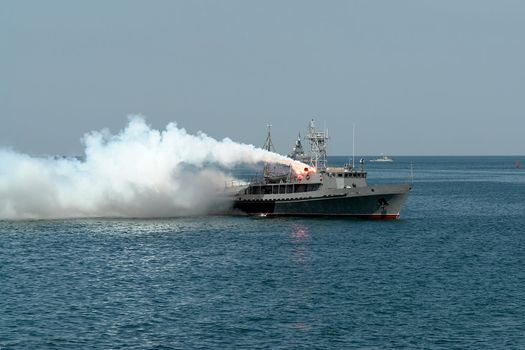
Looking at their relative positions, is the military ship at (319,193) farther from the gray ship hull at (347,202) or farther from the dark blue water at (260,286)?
the dark blue water at (260,286)

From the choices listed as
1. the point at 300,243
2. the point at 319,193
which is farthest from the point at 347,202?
the point at 300,243

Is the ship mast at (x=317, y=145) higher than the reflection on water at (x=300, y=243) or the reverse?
higher

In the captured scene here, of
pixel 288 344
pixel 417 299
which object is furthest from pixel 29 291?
pixel 417 299

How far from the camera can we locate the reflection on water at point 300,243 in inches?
3125

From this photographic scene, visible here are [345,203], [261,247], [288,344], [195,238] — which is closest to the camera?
[288,344]

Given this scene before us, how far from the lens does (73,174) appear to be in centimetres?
12038

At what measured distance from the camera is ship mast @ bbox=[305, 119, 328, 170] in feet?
400

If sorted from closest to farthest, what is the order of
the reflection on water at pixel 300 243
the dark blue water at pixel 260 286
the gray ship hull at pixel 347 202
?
the dark blue water at pixel 260 286 < the reflection on water at pixel 300 243 < the gray ship hull at pixel 347 202

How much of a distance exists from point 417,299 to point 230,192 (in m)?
68.8

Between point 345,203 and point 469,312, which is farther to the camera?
point 345,203

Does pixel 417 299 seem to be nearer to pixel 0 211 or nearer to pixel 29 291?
pixel 29 291

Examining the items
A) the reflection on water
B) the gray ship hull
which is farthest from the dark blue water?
the gray ship hull

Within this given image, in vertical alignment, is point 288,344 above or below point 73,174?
below

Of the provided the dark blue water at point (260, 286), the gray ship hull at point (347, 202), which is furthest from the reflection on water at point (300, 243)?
the gray ship hull at point (347, 202)
